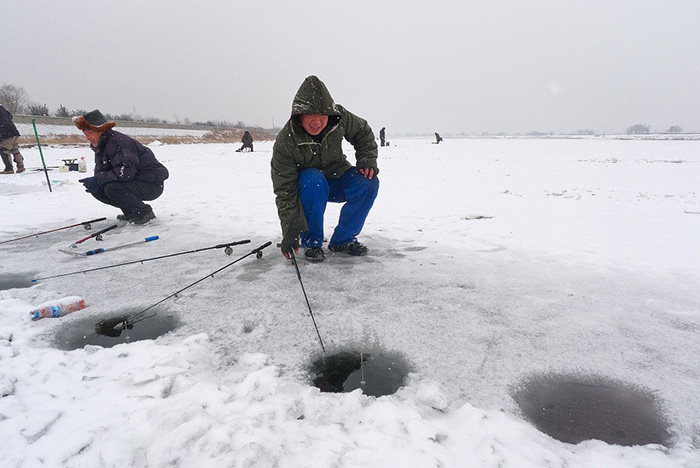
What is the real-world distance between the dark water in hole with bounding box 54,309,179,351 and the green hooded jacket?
120 cm

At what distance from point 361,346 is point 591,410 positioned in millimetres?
1112

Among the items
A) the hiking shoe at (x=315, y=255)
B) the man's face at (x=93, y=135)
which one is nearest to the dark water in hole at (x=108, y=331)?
the hiking shoe at (x=315, y=255)

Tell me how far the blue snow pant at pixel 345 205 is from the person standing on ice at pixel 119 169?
9.12 feet

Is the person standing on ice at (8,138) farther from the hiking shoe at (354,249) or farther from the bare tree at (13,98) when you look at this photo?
the bare tree at (13,98)

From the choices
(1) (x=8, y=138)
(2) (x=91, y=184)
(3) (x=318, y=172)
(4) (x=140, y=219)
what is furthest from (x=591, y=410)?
(1) (x=8, y=138)

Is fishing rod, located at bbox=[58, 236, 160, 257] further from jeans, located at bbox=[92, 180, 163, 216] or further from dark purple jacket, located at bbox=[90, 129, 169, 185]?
dark purple jacket, located at bbox=[90, 129, 169, 185]

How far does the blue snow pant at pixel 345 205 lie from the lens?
131 inches

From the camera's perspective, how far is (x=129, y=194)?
15.7 feet

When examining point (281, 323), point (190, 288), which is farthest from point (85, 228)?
point (281, 323)

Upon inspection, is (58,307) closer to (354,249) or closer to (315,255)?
(315,255)

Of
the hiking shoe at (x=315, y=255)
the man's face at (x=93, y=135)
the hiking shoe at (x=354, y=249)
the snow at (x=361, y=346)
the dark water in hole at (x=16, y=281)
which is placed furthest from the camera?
the man's face at (x=93, y=135)

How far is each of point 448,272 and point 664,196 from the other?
239 inches

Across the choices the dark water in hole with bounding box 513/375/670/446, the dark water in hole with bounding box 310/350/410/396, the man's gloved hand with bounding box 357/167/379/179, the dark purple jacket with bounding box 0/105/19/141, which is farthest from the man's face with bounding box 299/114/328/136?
the dark purple jacket with bounding box 0/105/19/141

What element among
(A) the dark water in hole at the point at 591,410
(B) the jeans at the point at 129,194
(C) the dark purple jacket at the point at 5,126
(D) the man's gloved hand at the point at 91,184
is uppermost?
(C) the dark purple jacket at the point at 5,126
